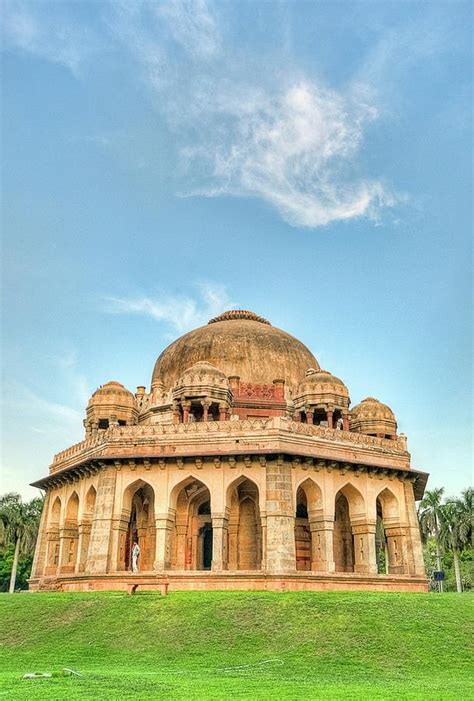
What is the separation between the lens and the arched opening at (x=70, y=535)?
88.6ft

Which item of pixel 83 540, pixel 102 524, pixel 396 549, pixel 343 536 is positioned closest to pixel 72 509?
pixel 83 540

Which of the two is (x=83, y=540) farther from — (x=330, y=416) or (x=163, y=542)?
(x=330, y=416)

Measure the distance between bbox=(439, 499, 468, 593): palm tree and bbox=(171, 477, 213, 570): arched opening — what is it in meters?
18.4

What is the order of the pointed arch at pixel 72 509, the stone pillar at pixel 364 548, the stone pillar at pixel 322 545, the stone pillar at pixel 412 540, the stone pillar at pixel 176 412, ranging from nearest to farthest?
the stone pillar at pixel 322 545, the stone pillar at pixel 364 548, the stone pillar at pixel 412 540, the stone pillar at pixel 176 412, the pointed arch at pixel 72 509

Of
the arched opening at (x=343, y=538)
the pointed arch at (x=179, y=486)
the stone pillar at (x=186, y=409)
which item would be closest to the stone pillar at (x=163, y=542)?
the pointed arch at (x=179, y=486)

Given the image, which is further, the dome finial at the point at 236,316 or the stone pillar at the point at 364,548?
the dome finial at the point at 236,316

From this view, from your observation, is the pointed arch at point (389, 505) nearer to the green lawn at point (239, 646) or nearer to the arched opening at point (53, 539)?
the green lawn at point (239, 646)

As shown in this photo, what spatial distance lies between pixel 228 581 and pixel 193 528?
4.86m

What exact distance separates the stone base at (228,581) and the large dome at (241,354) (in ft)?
34.9

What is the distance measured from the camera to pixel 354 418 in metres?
29.5

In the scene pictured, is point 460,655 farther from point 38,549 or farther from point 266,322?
point 266,322

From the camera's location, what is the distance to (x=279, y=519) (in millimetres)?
22047

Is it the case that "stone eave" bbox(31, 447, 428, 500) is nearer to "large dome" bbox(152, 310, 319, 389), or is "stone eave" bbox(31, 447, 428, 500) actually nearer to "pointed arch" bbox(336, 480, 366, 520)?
"pointed arch" bbox(336, 480, 366, 520)

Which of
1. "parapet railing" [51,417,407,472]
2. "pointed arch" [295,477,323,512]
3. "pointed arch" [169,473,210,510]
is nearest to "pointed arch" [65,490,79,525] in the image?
"parapet railing" [51,417,407,472]
